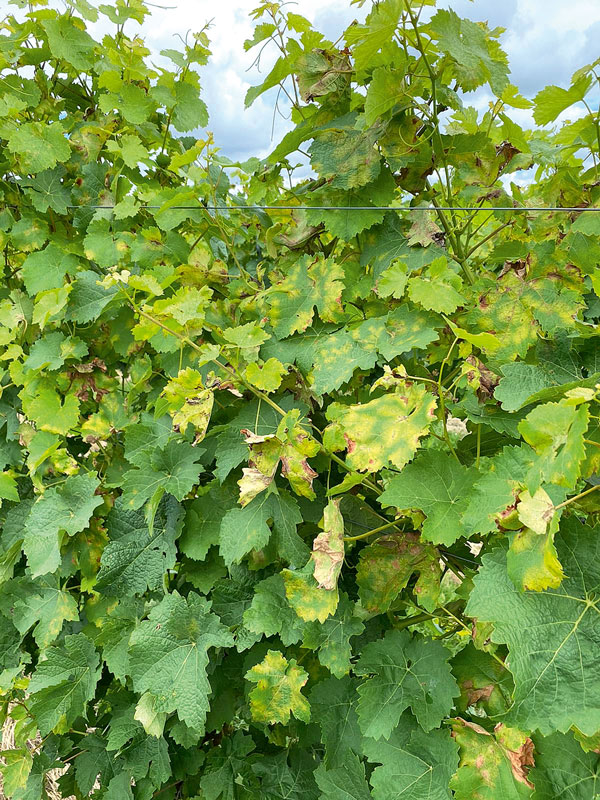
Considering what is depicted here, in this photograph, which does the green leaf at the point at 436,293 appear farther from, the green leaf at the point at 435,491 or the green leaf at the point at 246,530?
the green leaf at the point at 246,530

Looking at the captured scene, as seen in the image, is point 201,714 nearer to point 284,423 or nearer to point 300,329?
point 284,423

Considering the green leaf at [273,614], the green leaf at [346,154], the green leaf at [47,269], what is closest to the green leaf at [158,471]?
the green leaf at [273,614]

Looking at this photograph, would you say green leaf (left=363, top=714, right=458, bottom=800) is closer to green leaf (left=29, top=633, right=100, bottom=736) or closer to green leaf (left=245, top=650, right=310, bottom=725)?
green leaf (left=245, top=650, right=310, bottom=725)

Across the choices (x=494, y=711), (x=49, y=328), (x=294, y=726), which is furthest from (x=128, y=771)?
(x=49, y=328)

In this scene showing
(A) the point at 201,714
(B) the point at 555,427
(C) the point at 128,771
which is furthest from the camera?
(C) the point at 128,771

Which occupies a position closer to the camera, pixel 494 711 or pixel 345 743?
pixel 494 711

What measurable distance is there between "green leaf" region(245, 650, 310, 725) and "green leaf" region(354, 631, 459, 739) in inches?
4.8

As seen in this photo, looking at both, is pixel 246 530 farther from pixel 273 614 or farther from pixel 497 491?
pixel 497 491

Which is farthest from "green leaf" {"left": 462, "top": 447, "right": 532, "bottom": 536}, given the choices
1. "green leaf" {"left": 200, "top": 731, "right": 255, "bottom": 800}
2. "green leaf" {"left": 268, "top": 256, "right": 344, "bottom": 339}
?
"green leaf" {"left": 200, "top": 731, "right": 255, "bottom": 800}

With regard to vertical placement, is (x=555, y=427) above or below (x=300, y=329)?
below

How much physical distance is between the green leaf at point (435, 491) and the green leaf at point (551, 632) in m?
0.13

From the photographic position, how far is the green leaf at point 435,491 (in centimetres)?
105

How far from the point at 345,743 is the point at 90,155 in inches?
69.3

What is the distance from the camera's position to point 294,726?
1547mm
